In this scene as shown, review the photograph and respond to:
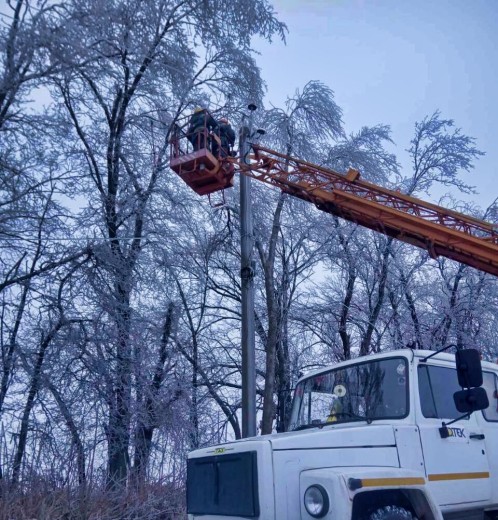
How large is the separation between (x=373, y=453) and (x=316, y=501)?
2.52 feet

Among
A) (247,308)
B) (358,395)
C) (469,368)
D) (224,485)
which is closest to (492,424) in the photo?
(469,368)

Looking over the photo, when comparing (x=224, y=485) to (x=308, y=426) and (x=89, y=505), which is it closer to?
(x=308, y=426)

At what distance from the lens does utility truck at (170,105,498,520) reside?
5.01m

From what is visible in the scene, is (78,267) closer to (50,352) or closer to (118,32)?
(50,352)

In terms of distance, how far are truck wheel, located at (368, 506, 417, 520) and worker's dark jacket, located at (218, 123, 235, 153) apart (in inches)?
340

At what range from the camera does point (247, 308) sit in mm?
12898

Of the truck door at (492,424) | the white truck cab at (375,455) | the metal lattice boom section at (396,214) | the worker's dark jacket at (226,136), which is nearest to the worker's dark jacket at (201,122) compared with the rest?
the worker's dark jacket at (226,136)

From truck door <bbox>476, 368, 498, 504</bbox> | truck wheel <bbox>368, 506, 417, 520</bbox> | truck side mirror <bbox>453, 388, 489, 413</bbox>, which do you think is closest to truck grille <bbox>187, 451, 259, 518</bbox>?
truck wheel <bbox>368, 506, 417, 520</bbox>

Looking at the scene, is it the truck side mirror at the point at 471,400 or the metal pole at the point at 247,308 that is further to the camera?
the metal pole at the point at 247,308

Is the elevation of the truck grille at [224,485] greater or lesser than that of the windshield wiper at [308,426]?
lesser

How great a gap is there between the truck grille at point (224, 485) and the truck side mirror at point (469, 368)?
6.36ft

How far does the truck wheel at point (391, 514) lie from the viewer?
498 cm

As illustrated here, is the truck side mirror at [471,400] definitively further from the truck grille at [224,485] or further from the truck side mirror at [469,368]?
the truck grille at [224,485]

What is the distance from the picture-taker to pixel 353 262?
17641mm
